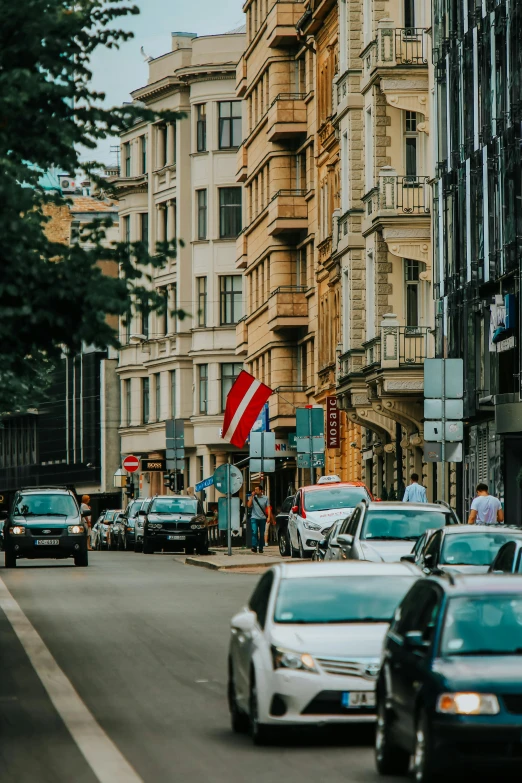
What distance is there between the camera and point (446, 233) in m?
50.3

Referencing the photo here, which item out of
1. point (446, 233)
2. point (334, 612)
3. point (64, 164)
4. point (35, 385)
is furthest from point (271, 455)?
point (334, 612)

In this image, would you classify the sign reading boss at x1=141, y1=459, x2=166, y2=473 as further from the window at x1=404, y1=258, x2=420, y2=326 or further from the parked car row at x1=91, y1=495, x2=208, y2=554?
the window at x1=404, y1=258, x2=420, y2=326

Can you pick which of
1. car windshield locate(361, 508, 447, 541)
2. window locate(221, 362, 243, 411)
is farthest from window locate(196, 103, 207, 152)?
car windshield locate(361, 508, 447, 541)

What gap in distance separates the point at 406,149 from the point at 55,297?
3886cm

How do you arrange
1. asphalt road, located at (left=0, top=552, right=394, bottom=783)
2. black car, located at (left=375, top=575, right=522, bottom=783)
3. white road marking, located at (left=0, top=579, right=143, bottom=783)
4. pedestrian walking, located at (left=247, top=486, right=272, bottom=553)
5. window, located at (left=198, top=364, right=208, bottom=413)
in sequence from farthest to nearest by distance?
window, located at (left=198, top=364, right=208, bottom=413) < pedestrian walking, located at (left=247, top=486, right=272, bottom=553) < asphalt road, located at (left=0, top=552, right=394, bottom=783) < white road marking, located at (left=0, top=579, right=143, bottom=783) < black car, located at (left=375, top=575, right=522, bottom=783)

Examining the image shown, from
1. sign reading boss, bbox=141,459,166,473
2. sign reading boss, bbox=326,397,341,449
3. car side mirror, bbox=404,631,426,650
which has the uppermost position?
sign reading boss, bbox=326,397,341,449

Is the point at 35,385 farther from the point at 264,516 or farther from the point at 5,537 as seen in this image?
the point at 264,516

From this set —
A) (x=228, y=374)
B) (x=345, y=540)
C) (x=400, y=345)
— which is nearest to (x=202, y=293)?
(x=228, y=374)

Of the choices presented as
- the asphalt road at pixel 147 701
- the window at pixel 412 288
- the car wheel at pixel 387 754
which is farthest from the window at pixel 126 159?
the car wheel at pixel 387 754

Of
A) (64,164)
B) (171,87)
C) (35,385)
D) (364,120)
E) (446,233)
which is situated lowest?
(35,385)

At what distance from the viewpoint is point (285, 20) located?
75250 mm

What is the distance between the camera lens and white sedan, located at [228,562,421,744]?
41.3 feet

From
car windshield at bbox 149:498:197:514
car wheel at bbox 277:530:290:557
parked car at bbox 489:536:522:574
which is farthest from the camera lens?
car windshield at bbox 149:498:197:514

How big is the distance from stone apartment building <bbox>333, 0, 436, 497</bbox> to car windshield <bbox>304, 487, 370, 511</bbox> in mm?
6660
